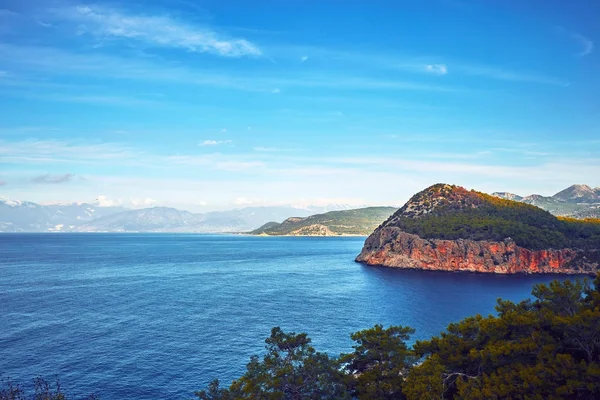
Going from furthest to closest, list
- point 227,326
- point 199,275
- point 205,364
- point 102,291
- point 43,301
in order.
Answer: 1. point 199,275
2. point 102,291
3. point 43,301
4. point 227,326
5. point 205,364

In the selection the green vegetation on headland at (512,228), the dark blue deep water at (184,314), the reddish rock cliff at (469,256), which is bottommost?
the dark blue deep water at (184,314)

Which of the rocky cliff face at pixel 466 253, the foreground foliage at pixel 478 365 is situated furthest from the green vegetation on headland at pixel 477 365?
the rocky cliff face at pixel 466 253

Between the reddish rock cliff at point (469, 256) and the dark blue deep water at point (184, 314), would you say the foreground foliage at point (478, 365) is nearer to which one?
the dark blue deep water at point (184, 314)

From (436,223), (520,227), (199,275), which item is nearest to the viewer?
(199,275)

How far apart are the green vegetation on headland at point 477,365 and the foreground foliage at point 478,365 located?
8cm

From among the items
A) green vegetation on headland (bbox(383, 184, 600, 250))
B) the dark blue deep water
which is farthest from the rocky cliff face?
the dark blue deep water

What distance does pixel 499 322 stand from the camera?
41500 millimetres

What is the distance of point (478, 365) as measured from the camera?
4066cm

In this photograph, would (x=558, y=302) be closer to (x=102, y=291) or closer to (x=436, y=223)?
(x=102, y=291)

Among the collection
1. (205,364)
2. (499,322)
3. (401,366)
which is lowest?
(205,364)

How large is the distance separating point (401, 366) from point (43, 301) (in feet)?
310

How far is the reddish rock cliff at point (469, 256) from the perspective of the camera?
15988 centimetres

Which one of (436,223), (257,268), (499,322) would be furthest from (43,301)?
(436,223)

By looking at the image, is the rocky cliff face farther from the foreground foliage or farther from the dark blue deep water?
the foreground foliage
